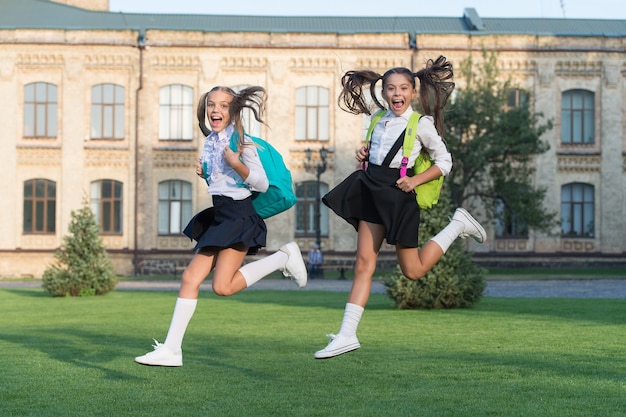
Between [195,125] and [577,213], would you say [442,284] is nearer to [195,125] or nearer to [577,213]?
[195,125]

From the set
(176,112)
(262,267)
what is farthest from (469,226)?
(176,112)

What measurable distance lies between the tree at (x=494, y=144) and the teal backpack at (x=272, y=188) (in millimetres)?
31415

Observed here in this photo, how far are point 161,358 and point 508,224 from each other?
38067 mm

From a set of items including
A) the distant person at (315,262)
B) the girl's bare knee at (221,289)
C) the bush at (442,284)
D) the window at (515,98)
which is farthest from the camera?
the window at (515,98)

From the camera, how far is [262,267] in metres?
9.14

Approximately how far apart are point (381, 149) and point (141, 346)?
16.7 feet

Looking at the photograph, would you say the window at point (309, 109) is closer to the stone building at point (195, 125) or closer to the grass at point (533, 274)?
the stone building at point (195, 125)

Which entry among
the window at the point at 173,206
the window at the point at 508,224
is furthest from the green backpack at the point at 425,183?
the window at the point at 173,206

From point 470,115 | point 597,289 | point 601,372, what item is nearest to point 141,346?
point 601,372

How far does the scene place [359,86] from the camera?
9.11 meters

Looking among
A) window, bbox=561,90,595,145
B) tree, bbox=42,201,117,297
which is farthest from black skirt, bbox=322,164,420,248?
window, bbox=561,90,595,145

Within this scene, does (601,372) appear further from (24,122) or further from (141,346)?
(24,122)

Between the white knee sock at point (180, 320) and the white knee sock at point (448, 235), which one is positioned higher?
the white knee sock at point (448, 235)

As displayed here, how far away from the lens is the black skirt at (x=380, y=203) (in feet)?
28.0
